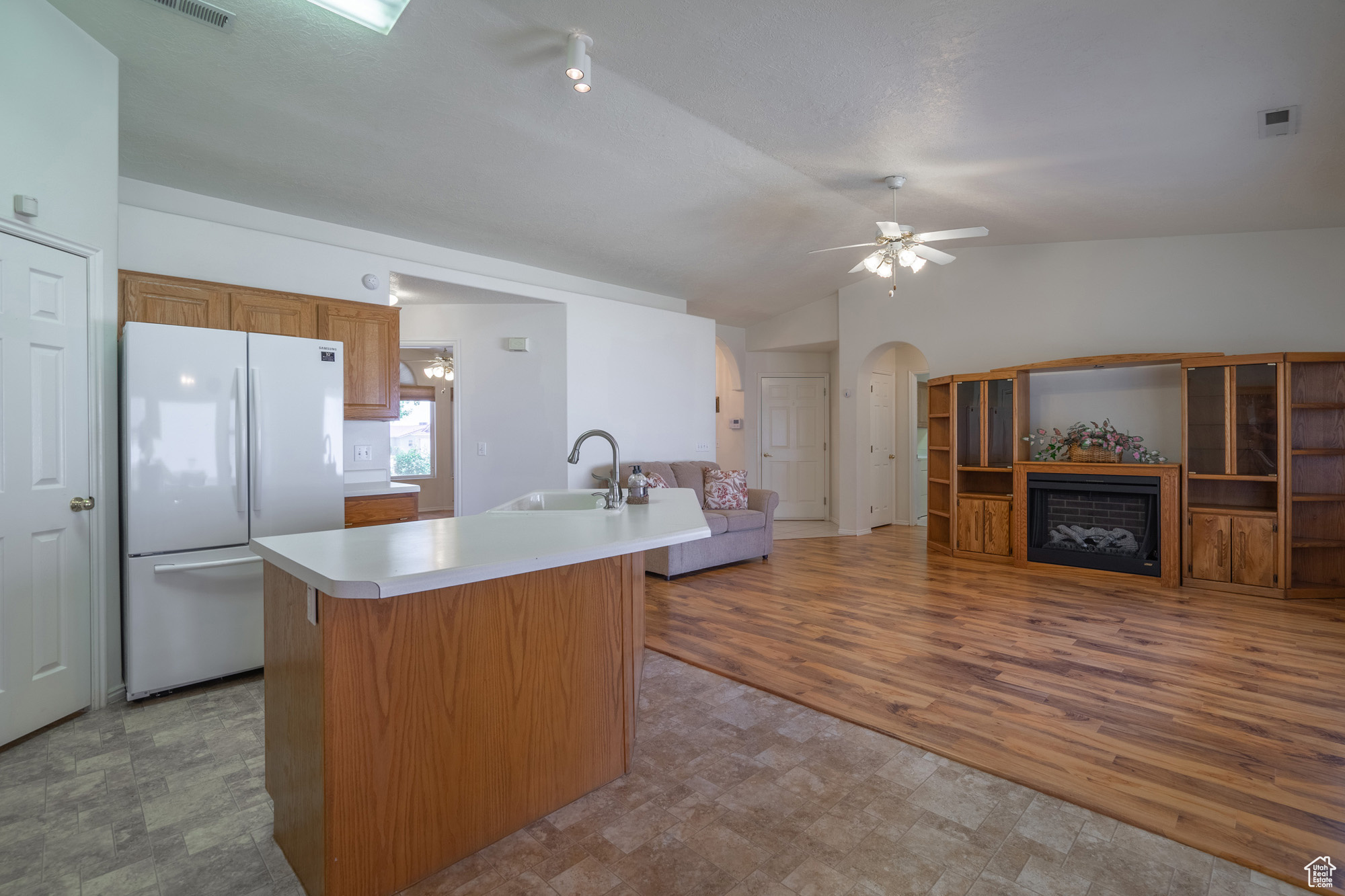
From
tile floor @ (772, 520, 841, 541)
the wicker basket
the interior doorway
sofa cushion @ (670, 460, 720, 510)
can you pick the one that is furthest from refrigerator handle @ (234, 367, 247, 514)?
the interior doorway

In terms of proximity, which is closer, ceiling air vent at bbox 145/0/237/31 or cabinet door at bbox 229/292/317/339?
ceiling air vent at bbox 145/0/237/31

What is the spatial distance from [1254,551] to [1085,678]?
8.71 ft

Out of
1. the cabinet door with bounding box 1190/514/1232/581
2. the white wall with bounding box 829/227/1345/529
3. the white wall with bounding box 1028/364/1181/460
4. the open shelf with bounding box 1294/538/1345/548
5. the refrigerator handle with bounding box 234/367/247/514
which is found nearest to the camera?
the refrigerator handle with bounding box 234/367/247/514

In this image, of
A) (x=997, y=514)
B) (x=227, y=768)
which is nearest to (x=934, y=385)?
(x=997, y=514)

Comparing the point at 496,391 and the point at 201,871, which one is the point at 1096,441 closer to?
the point at 496,391

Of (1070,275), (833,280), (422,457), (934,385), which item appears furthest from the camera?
(422,457)

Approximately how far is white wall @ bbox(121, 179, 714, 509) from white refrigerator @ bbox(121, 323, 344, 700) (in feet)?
3.39

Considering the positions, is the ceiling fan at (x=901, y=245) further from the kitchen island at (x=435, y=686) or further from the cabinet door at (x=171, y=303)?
the cabinet door at (x=171, y=303)

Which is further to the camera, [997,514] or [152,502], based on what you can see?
[997,514]

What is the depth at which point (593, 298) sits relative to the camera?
5.74 meters

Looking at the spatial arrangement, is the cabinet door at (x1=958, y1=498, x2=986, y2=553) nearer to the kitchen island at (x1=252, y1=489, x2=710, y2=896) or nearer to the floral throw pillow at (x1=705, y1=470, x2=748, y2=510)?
the floral throw pillow at (x1=705, y1=470, x2=748, y2=510)

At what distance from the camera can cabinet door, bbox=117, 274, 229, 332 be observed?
311cm

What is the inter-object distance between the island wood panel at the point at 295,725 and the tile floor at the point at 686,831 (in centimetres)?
13

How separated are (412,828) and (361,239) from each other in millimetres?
3998
